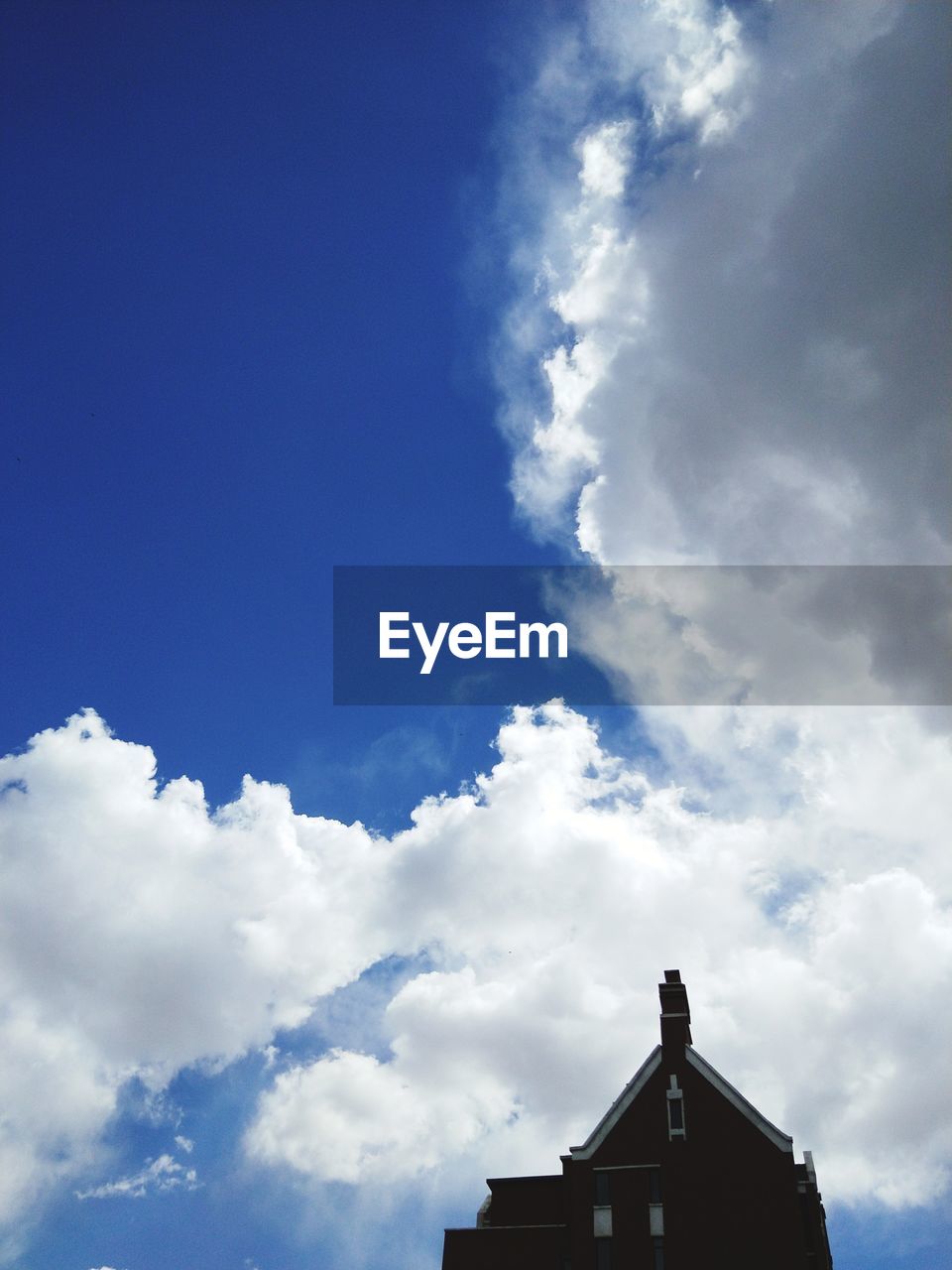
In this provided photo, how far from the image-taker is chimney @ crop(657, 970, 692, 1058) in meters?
49.8

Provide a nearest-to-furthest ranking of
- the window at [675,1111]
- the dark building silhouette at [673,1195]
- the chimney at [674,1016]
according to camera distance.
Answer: the dark building silhouette at [673,1195] < the window at [675,1111] < the chimney at [674,1016]

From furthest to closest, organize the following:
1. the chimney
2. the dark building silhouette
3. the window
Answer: the chimney
the window
the dark building silhouette

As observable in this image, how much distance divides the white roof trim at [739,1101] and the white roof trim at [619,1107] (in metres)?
1.65

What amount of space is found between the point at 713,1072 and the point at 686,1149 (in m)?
3.56

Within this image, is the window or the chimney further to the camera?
the chimney

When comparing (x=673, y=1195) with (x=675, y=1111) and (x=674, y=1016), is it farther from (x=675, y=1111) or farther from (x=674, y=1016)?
(x=674, y=1016)

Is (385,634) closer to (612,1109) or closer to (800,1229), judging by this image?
(612,1109)

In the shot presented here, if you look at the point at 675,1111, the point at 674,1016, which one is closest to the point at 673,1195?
the point at 675,1111

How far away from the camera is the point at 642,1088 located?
49.1m

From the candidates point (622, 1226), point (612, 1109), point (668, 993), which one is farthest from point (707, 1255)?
point (668, 993)

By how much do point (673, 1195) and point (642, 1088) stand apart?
454 centimetres

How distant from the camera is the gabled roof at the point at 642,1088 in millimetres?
46688

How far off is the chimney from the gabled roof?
0.46m

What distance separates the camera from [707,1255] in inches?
1763
